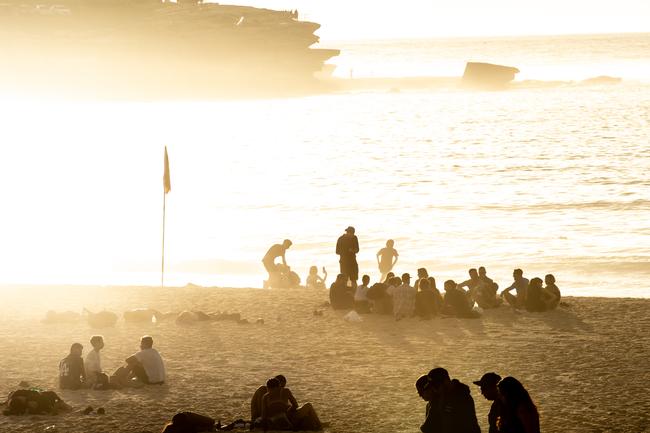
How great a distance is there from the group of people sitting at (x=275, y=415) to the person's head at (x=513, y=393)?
3.86 meters

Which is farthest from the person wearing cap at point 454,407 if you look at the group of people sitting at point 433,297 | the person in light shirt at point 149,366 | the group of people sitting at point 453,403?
the group of people sitting at point 433,297

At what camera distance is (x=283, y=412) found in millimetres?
13883

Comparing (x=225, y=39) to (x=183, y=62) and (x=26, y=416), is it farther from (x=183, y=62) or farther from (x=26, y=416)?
(x=26, y=416)

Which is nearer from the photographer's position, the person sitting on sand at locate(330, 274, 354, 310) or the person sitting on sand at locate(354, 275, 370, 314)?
the person sitting on sand at locate(354, 275, 370, 314)

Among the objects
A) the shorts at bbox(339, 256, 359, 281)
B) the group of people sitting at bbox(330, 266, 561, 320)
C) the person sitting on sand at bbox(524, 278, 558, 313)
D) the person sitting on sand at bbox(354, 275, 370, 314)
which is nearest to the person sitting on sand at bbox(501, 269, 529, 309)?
the group of people sitting at bbox(330, 266, 561, 320)

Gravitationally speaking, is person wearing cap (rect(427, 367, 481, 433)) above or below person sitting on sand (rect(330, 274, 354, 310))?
below

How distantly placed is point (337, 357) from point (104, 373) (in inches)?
148

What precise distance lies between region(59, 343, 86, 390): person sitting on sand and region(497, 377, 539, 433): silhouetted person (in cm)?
728

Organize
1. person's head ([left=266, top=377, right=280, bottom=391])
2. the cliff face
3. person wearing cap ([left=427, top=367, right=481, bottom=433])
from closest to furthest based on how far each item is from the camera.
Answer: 1. person wearing cap ([left=427, top=367, right=481, bottom=433])
2. person's head ([left=266, top=377, right=280, bottom=391])
3. the cliff face

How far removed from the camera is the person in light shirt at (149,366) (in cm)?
1612

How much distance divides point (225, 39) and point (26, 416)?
15467 cm

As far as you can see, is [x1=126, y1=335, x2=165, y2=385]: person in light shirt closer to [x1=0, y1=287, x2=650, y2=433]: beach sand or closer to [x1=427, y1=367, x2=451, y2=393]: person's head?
[x1=0, y1=287, x2=650, y2=433]: beach sand

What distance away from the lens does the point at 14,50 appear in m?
168

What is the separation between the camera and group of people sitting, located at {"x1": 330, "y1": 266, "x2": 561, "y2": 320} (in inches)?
806
